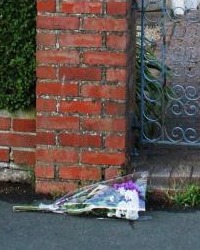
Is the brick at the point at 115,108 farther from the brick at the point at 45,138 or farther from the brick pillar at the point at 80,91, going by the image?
the brick at the point at 45,138

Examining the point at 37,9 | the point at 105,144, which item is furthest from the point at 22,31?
the point at 105,144

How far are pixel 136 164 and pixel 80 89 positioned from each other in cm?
68

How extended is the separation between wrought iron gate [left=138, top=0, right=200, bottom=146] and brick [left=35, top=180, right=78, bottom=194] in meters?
0.65

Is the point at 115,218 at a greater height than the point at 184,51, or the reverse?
the point at 184,51

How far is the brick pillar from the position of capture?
4.40 m

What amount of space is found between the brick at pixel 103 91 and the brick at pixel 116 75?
4cm

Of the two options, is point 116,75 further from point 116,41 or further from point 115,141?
point 115,141

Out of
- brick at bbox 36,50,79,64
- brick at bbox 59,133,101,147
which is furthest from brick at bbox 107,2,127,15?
brick at bbox 59,133,101,147

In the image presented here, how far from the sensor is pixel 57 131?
4.57 meters

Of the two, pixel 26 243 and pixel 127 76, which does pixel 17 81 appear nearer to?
pixel 127 76

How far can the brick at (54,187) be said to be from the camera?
15.1ft

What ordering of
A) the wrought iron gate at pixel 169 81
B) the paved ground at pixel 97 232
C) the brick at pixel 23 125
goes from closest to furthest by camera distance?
the paved ground at pixel 97 232, the brick at pixel 23 125, the wrought iron gate at pixel 169 81

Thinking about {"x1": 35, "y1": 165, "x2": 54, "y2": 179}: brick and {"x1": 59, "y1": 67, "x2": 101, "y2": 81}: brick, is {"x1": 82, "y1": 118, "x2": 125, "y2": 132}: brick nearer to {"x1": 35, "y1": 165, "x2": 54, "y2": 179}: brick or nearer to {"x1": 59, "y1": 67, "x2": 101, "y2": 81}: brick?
{"x1": 59, "y1": 67, "x2": 101, "y2": 81}: brick

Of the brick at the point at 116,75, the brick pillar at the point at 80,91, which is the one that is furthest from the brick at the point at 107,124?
the brick at the point at 116,75
